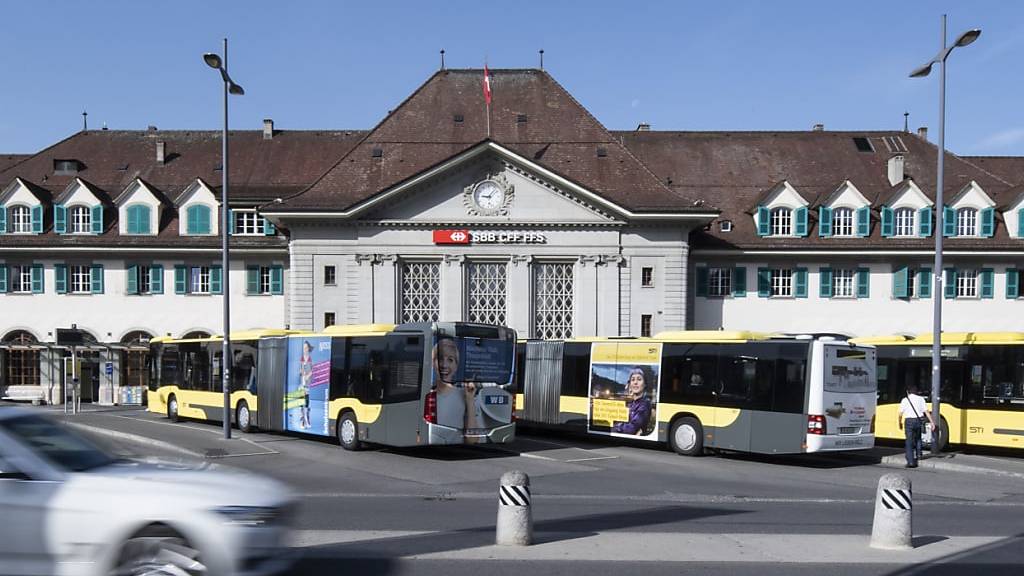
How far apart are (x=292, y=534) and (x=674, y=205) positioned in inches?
1405

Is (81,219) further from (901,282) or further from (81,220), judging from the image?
(901,282)

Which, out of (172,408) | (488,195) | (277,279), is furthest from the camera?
(277,279)

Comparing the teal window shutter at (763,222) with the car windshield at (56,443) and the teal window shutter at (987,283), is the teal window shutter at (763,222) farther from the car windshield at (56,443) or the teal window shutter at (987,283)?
the car windshield at (56,443)

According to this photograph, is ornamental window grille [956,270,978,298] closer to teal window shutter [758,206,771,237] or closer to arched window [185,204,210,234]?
teal window shutter [758,206,771,237]

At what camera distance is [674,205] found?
42.3 metres

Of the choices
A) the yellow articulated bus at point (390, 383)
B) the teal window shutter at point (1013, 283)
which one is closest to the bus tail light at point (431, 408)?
the yellow articulated bus at point (390, 383)

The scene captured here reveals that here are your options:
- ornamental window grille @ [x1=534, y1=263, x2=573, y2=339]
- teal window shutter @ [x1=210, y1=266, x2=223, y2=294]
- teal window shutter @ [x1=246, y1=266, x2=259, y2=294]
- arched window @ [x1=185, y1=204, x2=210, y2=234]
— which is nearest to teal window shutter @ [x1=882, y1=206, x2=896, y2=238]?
ornamental window grille @ [x1=534, y1=263, x2=573, y2=339]

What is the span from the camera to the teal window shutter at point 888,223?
1736 inches

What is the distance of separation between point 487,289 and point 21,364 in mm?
22277

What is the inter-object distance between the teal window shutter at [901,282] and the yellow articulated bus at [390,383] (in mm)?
27810

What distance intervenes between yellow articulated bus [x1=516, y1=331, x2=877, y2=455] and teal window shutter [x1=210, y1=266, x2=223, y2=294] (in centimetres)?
2296

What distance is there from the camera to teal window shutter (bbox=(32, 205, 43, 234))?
145 ft

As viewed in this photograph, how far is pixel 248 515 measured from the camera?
7.61 metres

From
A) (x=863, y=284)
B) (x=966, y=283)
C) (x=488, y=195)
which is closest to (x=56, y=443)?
(x=488, y=195)
